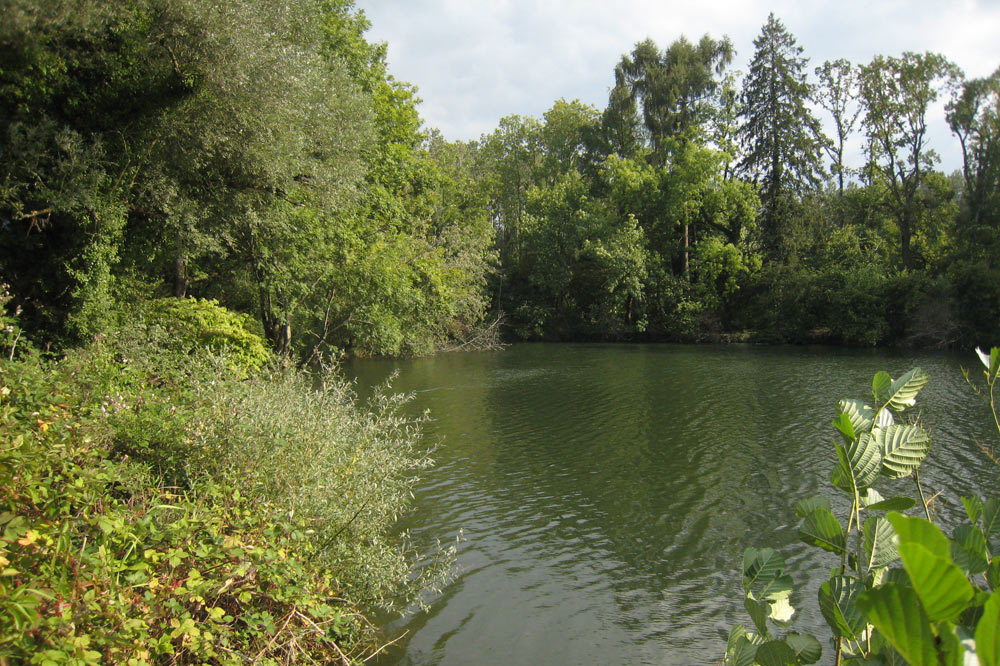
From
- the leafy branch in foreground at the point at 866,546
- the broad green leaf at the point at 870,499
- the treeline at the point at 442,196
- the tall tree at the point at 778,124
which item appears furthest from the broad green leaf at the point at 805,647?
the tall tree at the point at 778,124

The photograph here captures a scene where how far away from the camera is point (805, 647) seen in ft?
6.11

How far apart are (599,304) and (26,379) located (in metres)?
38.6

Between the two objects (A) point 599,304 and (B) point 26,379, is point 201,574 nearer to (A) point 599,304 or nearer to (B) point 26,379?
(B) point 26,379

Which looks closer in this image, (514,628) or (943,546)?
(943,546)

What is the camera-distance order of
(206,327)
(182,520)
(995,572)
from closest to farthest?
(995,572) → (182,520) → (206,327)

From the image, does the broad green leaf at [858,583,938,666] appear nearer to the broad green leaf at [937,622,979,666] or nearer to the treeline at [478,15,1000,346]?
the broad green leaf at [937,622,979,666]

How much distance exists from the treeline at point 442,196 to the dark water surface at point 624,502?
18.1 feet

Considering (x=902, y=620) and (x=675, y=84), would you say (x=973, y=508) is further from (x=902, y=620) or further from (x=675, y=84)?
(x=675, y=84)

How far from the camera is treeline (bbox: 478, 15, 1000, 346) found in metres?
32.5

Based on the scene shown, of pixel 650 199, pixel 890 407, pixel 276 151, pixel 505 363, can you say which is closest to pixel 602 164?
pixel 650 199

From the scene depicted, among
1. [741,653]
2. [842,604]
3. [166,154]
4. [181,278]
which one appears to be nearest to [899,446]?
[842,604]

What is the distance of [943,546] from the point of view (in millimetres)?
839

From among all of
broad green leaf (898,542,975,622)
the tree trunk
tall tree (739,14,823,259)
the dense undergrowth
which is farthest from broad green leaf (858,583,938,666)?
tall tree (739,14,823,259)

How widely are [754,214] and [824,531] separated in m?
40.7
